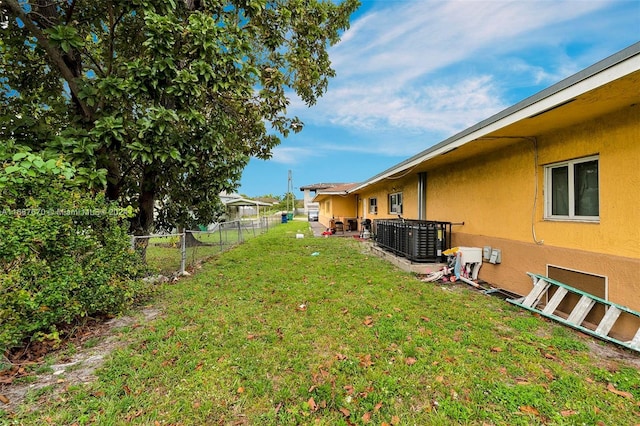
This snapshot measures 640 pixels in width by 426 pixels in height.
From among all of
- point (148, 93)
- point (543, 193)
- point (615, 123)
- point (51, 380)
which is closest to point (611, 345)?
point (543, 193)

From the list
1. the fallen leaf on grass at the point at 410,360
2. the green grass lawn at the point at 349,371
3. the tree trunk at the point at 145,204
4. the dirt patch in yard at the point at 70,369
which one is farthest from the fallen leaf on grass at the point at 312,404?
the tree trunk at the point at 145,204

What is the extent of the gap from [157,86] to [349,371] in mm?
4881

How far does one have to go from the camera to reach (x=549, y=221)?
16.1 ft

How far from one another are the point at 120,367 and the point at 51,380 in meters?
0.57

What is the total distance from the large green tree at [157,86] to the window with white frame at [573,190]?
564 centimetres

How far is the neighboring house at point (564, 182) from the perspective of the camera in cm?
358

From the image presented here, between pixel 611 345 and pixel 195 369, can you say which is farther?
pixel 611 345

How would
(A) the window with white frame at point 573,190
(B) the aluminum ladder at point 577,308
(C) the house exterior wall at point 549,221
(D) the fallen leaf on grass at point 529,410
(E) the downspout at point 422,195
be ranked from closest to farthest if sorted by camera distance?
(D) the fallen leaf on grass at point 529,410
(B) the aluminum ladder at point 577,308
(C) the house exterior wall at point 549,221
(A) the window with white frame at point 573,190
(E) the downspout at point 422,195

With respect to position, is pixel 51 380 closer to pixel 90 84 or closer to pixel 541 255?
pixel 90 84

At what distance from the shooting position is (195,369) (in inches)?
118

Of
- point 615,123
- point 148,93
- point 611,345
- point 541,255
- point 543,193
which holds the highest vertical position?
point 148,93

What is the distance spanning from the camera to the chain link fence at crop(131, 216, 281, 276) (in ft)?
20.1

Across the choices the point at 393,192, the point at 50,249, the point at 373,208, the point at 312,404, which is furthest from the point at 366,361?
the point at 373,208

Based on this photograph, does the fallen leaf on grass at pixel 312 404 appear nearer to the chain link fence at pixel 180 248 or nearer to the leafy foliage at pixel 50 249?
the leafy foliage at pixel 50 249
